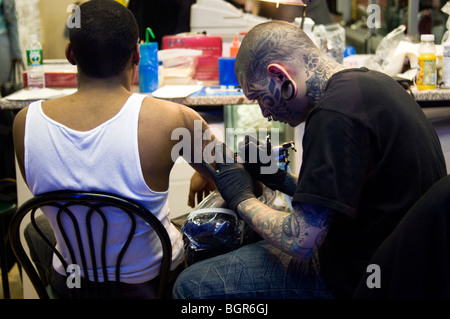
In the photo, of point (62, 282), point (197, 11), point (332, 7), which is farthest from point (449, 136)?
point (332, 7)

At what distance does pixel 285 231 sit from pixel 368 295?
0.28 meters

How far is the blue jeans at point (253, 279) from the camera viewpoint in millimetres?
1483

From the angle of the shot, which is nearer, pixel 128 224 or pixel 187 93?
pixel 128 224

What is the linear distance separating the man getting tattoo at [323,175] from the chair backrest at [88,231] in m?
0.20

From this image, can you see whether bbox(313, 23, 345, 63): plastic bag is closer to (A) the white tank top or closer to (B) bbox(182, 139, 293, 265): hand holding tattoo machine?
(B) bbox(182, 139, 293, 265): hand holding tattoo machine

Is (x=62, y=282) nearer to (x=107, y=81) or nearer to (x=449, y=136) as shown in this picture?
(x=107, y=81)

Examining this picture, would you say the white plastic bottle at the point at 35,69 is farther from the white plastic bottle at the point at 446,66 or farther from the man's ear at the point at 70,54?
the white plastic bottle at the point at 446,66

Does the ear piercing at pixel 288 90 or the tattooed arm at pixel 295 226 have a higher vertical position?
the ear piercing at pixel 288 90

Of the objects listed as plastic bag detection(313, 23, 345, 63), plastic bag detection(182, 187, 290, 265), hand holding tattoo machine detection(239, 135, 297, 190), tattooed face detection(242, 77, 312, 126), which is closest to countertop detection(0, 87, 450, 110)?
plastic bag detection(313, 23, 345, 63)

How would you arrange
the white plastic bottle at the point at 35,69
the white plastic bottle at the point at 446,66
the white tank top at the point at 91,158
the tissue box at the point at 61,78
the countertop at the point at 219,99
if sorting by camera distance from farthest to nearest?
the tissue box at the point at 61,78
the white plastic bottle at the point at 35,69
the white plastic bottle at the point at 446,66
the countertop at the point at 219,99
the white tank top at the point at 91,158

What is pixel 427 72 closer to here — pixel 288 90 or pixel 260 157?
pixel 260 157

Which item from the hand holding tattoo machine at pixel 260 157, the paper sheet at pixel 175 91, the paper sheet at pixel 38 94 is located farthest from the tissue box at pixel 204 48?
the hand holding tattoo machine at pixel 260 157
